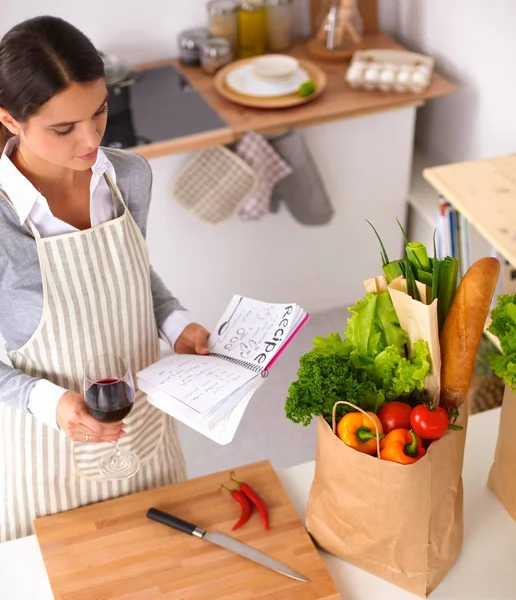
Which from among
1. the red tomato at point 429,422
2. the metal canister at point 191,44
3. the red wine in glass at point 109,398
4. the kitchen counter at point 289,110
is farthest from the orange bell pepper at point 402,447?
the metal canister at point 191,44

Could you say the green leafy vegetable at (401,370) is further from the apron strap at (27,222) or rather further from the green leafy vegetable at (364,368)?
the apron strap at (27,222)

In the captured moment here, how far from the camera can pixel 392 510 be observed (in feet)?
3.98

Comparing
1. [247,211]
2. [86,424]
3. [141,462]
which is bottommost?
[247,211]

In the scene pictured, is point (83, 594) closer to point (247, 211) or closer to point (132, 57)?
point (247, 211)

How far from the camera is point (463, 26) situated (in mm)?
2984

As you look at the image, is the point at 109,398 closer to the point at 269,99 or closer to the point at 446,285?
the point at 446,285

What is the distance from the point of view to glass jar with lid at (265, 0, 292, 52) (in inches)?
121

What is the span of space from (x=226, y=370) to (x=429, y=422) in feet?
1.31

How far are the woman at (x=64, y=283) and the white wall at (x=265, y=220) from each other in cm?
131

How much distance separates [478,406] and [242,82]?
1358 millimetres

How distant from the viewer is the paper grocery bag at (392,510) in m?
1.18

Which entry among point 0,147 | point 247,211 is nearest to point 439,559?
point 0,147

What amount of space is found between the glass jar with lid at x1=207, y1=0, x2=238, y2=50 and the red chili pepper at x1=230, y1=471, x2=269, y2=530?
206 centimetres

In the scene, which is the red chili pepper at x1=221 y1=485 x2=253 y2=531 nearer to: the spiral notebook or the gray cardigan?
the spiral notebook
